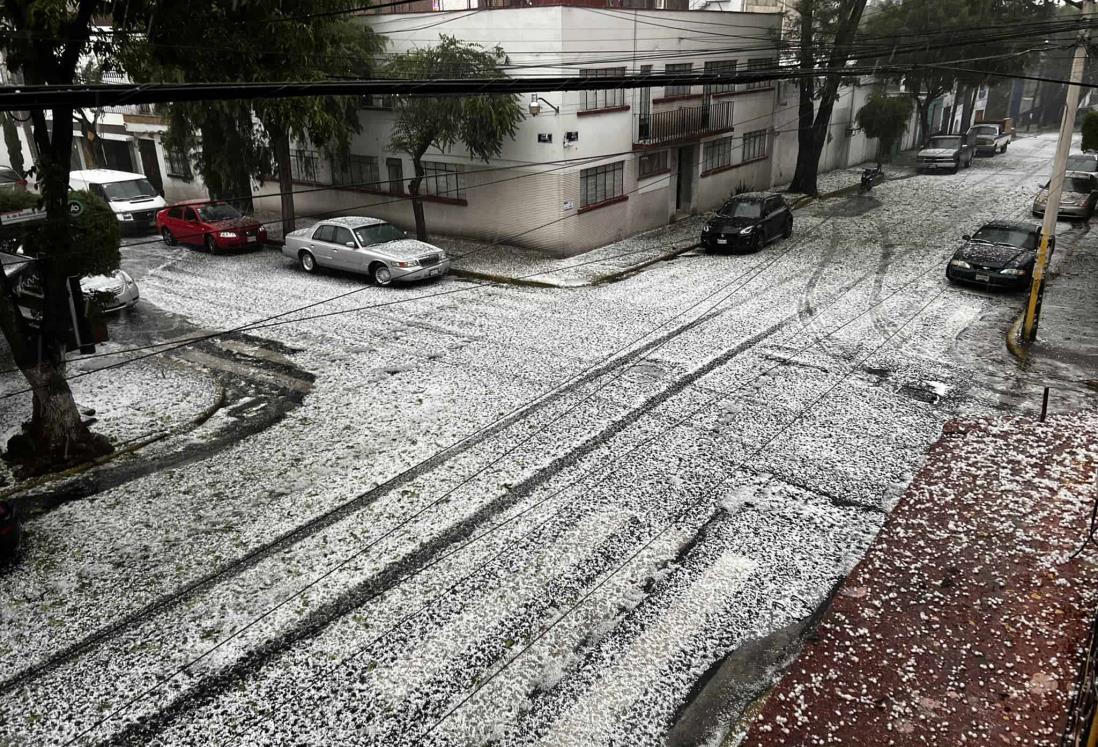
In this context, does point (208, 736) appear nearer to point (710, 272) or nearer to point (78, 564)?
point (78, 564)

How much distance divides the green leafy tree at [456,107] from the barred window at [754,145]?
1311cm

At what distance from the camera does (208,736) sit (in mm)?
6316

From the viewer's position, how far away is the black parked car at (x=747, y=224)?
71.3 feet

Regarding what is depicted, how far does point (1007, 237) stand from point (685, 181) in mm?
11303

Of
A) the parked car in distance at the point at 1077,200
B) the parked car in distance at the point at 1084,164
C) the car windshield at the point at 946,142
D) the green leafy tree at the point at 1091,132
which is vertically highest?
the green leafy tree at the point at 1091,132

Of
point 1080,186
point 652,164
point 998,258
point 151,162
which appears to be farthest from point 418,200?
point 1080,186

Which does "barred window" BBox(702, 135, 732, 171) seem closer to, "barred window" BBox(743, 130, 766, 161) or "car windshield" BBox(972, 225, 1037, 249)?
"barred window" BBox(743, 130, 766, 161)

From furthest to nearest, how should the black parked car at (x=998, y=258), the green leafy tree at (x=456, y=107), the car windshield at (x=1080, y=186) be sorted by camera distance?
the car windshield at (x=1080, y=186) < the green leafy tree at (x=456, y=107) < the black parked car at (x=998, y=258)

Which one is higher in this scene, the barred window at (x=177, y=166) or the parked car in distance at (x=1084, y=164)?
the barred window at (x=177, y=166)

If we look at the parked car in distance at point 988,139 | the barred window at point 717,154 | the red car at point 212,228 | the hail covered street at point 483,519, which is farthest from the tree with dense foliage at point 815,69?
the red car at point 212,228

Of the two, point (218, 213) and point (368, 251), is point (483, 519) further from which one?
point (218, 213)

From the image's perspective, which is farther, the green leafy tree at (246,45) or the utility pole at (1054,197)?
the utility pole at (1054,197)

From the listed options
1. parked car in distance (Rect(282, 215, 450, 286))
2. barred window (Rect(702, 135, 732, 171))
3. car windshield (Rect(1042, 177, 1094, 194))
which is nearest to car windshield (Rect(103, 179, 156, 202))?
parked car in distance (Rect(282, 215, 450, 286))

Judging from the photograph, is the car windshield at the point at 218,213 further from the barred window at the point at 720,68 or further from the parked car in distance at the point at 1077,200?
the parked car in distance at the point at 1077,200
